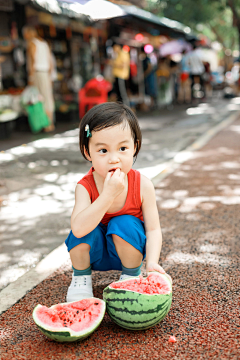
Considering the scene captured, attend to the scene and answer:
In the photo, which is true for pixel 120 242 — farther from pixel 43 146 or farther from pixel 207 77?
pixel 207 77

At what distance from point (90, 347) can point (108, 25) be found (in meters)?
13.4

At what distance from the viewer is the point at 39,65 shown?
10016 mm

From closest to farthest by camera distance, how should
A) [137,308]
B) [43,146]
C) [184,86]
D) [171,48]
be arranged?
[137,308] < [43,146] < [171,48] < [184,86]

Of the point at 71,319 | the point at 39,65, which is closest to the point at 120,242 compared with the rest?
the point at 71,319

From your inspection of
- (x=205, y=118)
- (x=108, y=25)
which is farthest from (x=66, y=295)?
(x=108, y=25)

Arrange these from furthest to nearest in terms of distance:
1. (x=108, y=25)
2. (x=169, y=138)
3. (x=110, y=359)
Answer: (x=108, y=25) → (x=169, y=138) → (x=110, y=359)

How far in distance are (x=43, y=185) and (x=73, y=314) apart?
140 inches

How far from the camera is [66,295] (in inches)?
105

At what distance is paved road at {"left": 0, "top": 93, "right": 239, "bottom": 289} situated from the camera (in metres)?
3.50

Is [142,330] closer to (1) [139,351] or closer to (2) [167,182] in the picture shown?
(1) [139,351]

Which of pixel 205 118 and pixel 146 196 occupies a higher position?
pixel 146 196

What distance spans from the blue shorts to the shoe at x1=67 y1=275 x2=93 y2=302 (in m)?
0.12

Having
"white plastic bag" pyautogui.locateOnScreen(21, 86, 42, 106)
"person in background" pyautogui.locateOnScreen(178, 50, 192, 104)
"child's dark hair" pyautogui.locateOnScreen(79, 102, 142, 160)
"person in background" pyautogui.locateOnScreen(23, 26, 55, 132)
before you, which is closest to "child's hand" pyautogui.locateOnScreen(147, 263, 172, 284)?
"child's dark hair" pyautogui.locateOnScreen(79, 102, 142, 160)

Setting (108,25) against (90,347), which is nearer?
(90,347)
